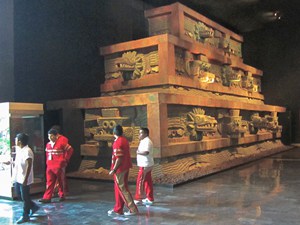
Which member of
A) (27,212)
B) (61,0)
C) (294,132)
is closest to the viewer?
(27,212)

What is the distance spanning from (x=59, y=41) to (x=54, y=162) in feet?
18.6

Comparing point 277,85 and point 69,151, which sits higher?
point 277,85

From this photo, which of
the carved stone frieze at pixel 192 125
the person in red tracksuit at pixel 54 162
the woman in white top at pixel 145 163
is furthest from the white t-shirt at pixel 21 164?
the carved stone frieze at pixel 192 125

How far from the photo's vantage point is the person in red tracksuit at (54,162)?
7.57 meters

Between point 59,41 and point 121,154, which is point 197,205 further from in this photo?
point 59,41

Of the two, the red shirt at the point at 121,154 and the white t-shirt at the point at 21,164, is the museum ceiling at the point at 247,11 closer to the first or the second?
the red shirt at the point at 121,154

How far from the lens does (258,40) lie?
22.9 m

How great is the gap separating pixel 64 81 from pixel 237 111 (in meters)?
7.13

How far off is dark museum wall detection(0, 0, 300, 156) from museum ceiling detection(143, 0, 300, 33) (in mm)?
2026

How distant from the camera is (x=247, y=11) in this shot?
18594mm

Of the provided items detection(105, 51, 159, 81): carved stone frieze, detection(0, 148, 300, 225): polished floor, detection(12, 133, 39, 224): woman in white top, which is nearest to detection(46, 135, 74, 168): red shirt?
detection(0, 148, 300, 225): polished floor

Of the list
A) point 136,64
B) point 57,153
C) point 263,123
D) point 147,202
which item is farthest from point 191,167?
point 263,123

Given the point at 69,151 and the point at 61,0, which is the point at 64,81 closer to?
the point at 61,0

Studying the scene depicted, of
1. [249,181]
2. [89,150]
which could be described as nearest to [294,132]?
[249,181]
